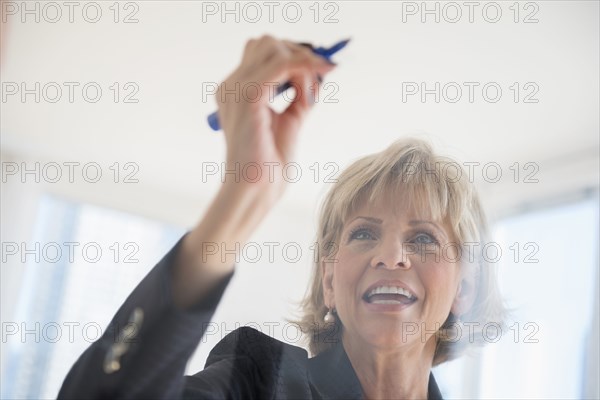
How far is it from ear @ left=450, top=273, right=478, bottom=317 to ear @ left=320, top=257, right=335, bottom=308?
11cm

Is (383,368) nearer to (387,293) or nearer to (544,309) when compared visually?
(387,293)

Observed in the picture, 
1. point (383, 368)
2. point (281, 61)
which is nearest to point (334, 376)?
point (383, 368)

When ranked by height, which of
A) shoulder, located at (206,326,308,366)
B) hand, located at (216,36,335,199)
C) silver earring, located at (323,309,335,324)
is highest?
hand, located at (216,36,335,199)

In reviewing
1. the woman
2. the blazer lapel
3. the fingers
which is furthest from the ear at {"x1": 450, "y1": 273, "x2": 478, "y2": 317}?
the fingers

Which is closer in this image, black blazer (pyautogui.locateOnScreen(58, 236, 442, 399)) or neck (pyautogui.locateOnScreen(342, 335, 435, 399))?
black blazer (pyautogui.locateOnScreen(58, 236, 442, 399))

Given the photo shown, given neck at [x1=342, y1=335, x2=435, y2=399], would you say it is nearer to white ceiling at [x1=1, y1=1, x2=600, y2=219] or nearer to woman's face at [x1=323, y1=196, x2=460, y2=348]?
woman's face at [x1=323, y1=196, x2=460, y2=348]

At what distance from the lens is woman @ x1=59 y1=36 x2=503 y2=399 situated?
39cm

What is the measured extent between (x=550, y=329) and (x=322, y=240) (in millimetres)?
305

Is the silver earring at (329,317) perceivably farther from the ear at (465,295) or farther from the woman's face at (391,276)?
the ear at (465,295)

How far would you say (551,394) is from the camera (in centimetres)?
68

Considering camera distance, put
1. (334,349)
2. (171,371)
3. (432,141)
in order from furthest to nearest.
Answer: (432,141) < (334,349) < (171,371)

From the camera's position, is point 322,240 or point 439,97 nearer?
point 322,240

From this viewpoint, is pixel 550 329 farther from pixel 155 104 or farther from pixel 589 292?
pixel 155 104

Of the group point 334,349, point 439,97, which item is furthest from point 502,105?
point 334,349
